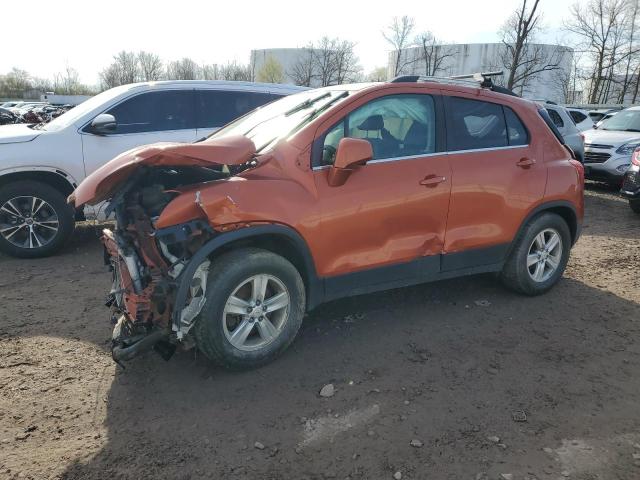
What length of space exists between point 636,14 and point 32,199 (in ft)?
162

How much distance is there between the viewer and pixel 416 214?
12.5 feet

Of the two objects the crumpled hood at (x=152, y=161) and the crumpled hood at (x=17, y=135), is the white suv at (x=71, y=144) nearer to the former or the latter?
the crumpled hood at (x=17, y=135)

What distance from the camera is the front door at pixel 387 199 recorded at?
3.48 metres

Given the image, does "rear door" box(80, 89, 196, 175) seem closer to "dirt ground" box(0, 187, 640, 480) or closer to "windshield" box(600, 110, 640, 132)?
"dirt ground" box(0, 187, 640, 480)

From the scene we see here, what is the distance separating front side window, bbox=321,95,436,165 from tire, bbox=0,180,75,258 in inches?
148

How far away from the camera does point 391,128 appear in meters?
3.80

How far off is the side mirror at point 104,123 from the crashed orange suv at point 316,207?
190cm

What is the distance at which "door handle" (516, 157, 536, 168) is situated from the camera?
435 cm

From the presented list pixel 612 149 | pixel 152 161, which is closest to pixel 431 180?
pixel 152 161

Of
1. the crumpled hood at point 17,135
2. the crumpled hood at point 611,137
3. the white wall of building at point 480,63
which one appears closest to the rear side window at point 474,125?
the crumpled hood at point 17,135

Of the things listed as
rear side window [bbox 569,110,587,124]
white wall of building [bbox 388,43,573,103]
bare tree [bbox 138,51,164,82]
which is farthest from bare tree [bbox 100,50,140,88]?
rear side window [bbox 569,110,587,124]

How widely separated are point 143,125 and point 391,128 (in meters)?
3.81

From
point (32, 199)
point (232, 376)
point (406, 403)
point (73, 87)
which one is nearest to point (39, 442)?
point (232, 376)

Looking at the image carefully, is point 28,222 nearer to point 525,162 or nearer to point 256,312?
point 256,312
